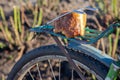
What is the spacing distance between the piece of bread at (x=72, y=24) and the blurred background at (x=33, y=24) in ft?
3.63

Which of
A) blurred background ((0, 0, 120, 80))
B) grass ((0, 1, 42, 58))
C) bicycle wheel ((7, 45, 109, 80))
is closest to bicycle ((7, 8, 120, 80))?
bicycle wheel ((7, 45, 109, 80))

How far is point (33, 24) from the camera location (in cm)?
345

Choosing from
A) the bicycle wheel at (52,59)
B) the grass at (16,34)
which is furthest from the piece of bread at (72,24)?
the grass at (16,34)

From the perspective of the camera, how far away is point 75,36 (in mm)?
1729

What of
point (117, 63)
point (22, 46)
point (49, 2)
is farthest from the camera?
point (49, 2)

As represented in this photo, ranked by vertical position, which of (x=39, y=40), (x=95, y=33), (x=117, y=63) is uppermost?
(x=95, y=33)

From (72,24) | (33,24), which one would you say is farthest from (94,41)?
(33,24)

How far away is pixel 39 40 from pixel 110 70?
176 cm

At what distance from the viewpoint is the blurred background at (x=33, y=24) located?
3.10 meters

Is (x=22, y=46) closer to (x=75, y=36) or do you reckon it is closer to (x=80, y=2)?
(x=80, y=2)

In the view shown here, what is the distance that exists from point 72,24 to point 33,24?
1.77m

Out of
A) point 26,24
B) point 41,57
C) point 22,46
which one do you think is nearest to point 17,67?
point 41,57

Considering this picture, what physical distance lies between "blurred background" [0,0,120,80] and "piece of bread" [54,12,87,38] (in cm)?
111

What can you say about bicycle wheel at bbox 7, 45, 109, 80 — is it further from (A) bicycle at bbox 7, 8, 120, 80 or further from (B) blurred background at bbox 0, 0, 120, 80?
(B) blurred background at bbox 0, 0, 120, 80
